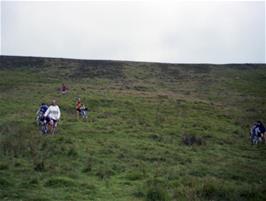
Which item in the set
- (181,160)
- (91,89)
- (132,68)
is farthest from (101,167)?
(132,68)

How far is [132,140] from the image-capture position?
29.3m

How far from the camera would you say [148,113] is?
4256 centimetres

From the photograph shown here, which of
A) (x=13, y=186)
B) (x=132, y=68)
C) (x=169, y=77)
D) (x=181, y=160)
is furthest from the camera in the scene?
(x=132, y=68)

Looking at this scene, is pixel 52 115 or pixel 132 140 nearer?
pixel 52 115

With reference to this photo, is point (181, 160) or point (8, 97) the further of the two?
point (8, 97)

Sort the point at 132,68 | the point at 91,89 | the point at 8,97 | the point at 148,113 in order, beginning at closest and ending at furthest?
the point at 148,113
the point at 8,97
the point at 91,89
the point at 132,68

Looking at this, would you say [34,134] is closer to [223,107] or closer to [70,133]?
[70,133]

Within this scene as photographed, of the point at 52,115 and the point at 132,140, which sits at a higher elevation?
the point at 52,115

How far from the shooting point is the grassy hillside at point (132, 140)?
16.6 m

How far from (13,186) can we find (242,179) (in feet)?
31.1

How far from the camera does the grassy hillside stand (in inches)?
653

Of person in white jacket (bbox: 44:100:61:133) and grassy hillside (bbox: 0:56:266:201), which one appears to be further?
person in white jacket (bbox: 44:100:61:133)

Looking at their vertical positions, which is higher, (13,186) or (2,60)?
(2,60)

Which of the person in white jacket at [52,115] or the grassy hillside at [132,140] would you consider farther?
the person in white jacket at [52,115]
